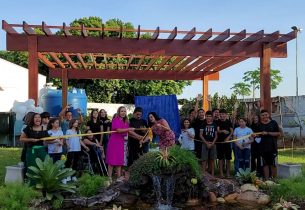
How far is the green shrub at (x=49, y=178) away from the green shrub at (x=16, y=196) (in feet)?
0.63

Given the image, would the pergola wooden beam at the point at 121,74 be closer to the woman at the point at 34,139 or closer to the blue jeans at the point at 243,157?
the blue jeans at the point at 243,157

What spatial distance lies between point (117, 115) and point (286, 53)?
438 cm

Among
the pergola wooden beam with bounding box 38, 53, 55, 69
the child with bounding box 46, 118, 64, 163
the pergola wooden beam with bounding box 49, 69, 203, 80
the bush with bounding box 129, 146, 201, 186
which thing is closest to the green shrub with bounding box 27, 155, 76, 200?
the child with bounding box 46, 118, 64, 163

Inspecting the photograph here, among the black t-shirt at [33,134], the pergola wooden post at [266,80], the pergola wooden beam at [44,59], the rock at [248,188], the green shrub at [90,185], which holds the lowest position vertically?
the rock at [248,188]

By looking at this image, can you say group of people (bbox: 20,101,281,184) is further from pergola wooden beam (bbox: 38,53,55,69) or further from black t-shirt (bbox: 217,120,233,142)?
pergola wooden beam (bbox: 38,53,55,69)

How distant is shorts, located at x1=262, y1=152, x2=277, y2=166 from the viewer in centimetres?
818

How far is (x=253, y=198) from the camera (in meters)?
6.96

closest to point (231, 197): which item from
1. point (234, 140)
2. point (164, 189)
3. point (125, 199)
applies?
point (164, 189)

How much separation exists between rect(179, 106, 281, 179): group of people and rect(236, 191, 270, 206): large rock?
132cm

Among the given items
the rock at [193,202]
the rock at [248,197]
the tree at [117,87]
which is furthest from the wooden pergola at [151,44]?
the tree at [117,87]

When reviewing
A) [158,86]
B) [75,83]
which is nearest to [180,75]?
[158,86]

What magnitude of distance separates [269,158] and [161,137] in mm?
2413

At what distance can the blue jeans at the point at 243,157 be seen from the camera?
8477 millimetres

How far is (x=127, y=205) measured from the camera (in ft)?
22.1
